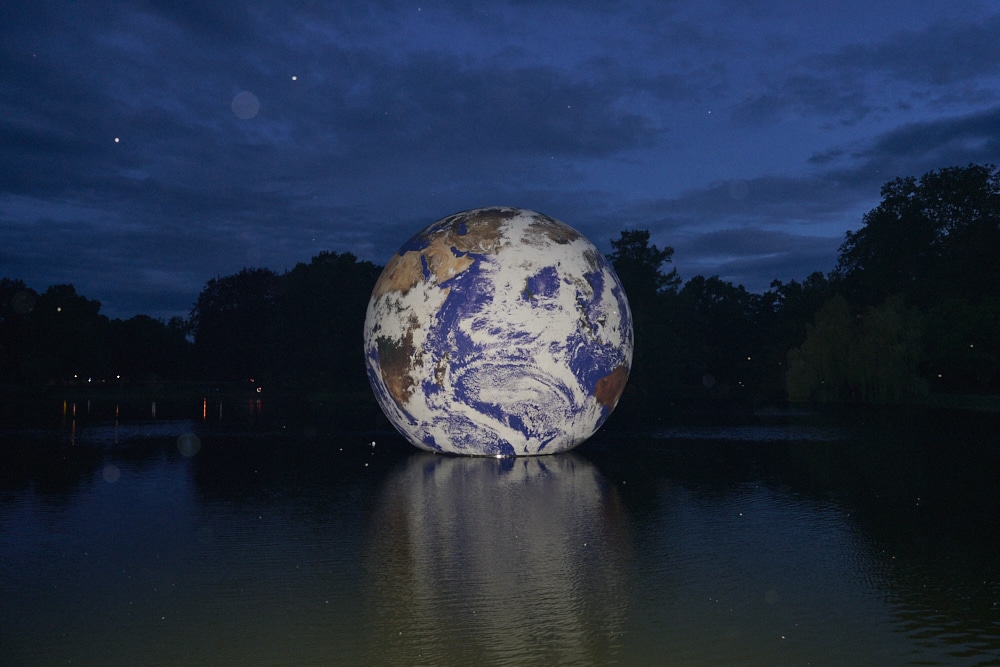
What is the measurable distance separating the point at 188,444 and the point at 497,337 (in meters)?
8.64

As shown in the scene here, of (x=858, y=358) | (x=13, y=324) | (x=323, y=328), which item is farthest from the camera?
(x=13, y=324)

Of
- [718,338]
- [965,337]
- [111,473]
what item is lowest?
[111,473]

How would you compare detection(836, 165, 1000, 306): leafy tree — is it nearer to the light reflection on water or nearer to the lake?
the lake

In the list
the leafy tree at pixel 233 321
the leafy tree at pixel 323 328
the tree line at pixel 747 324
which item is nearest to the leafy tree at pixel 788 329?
the tree line at pixel 747 324

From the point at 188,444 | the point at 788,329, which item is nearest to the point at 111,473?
the point at 188,444

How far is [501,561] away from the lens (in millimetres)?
7383

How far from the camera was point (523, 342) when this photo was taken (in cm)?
1455

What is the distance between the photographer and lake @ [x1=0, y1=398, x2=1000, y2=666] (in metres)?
5.27

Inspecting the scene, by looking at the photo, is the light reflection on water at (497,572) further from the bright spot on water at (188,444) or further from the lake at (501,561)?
the bright spot on water at (188,444)

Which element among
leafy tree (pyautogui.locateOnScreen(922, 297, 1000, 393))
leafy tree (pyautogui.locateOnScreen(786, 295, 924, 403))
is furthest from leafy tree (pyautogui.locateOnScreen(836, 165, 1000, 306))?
leafy tree (pyautogui.locateOnScreen(786, 295, 924, 403))

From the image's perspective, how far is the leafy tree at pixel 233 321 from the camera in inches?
3297

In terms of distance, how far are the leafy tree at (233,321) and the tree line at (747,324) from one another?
18cm

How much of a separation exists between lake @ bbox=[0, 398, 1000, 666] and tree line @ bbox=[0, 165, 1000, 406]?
87.7ft

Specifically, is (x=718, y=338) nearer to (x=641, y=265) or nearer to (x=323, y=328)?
(x=641, y=265)
